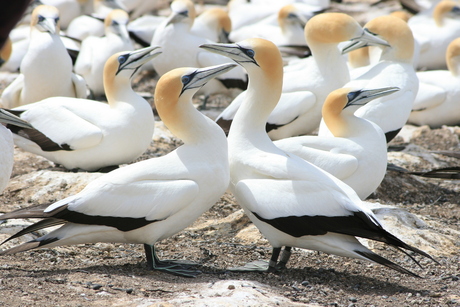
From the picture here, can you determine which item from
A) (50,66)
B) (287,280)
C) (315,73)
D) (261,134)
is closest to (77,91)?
(50,66)

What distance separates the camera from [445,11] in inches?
439

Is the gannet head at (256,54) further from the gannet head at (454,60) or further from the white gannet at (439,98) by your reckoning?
the gannet head at (454,60)

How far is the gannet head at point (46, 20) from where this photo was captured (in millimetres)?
7832

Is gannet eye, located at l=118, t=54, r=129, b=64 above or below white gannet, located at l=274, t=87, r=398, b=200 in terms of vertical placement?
above

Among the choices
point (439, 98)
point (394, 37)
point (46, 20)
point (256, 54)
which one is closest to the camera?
point (256, 54)

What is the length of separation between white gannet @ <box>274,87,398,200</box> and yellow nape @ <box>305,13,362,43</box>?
1.54 meters

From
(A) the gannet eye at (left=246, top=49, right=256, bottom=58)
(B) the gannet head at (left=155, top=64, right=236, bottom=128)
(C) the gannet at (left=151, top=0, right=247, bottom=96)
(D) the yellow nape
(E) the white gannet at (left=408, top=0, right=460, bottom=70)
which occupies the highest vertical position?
(A) the gannet eye at (left=246, top=49, right=256, bottom=58)

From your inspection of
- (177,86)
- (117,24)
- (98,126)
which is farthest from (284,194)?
(117,24)

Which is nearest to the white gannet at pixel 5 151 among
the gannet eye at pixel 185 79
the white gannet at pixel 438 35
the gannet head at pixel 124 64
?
the gannet eye at pixel 185 79

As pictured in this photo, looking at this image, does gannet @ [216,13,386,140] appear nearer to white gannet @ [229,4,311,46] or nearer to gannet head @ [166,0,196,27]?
gannet head @ [166,0,196,27]

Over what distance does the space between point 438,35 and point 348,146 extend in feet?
21.2

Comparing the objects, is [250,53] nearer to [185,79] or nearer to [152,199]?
[185,79]

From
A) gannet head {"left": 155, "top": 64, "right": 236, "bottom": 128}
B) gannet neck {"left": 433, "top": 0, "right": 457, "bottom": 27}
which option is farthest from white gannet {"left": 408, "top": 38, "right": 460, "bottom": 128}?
gannet head {"left": 155, "top": 64, "right": 236, "bottom": 128}

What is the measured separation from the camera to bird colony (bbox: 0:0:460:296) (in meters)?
4.03
